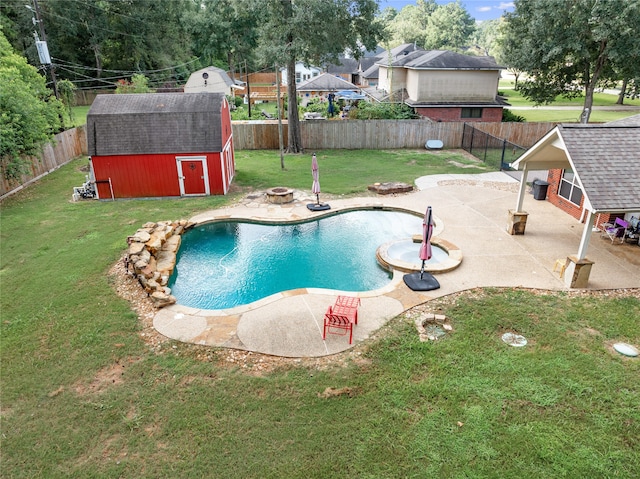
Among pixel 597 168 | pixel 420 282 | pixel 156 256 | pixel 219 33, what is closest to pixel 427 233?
pixel 420 282

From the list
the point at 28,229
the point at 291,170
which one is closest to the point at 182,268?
the point at 28,229

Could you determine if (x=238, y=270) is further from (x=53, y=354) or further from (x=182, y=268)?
(x=53, y=354)

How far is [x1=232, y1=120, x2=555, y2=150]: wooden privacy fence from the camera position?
86.3ft

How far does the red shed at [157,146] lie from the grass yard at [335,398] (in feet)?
25.9

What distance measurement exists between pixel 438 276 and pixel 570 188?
24.3 feet

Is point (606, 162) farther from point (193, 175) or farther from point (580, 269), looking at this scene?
point (193, 175)

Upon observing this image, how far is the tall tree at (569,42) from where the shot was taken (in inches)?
944

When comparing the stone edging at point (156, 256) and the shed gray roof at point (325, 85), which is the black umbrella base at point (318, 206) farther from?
the shed gray roof at point (325, 85)

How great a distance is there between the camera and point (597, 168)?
33.4ft

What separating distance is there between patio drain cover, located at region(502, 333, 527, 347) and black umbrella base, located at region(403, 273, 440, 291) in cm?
221

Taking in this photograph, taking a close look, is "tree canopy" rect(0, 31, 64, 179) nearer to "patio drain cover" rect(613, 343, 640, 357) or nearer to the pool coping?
the pool coping

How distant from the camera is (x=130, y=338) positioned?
8.92 metres

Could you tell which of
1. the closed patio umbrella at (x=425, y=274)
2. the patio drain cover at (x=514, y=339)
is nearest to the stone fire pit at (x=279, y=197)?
the closed patio umbrella at (x=425, y=274)

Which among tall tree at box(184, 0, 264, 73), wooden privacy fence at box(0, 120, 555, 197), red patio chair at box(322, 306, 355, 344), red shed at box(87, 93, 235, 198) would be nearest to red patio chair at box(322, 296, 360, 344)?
red patio chair at box(322, 306, 355, 344)
